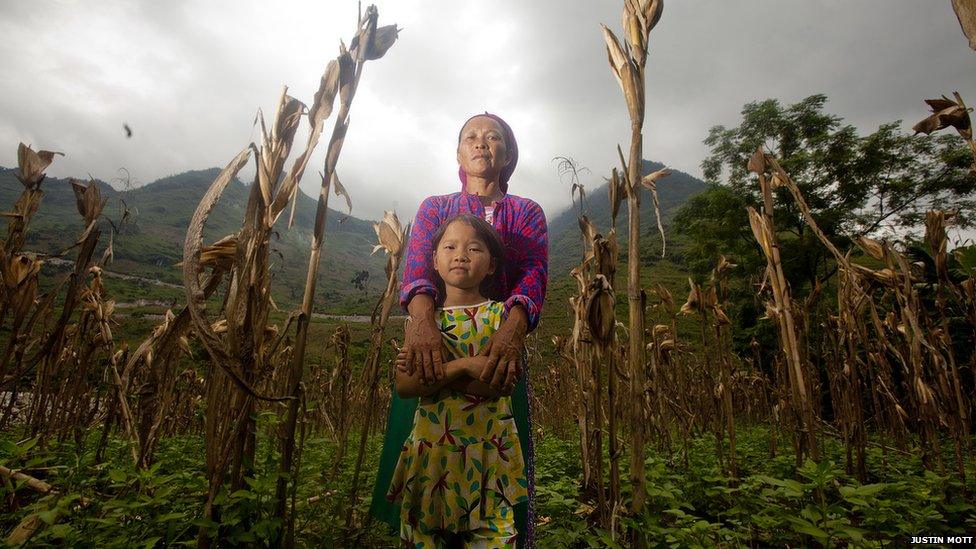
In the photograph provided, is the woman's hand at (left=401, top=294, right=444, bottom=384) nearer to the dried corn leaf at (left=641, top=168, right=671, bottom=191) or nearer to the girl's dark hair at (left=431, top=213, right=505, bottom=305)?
the girl's dark hair at (left=431, top=213, right=505, bottom=305)

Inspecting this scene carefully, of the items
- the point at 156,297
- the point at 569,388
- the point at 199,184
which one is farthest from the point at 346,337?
the point at 199,184

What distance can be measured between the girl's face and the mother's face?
423 millimetres

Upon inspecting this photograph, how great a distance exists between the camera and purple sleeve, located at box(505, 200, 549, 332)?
1667mm

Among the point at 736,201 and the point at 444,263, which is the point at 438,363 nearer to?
the point at 444,263

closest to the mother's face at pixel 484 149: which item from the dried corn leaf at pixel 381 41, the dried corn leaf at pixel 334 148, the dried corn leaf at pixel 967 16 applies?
the dried corn leaf at pixel 381 41

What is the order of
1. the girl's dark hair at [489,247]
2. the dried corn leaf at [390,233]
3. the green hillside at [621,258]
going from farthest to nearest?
1. the green hillside at [621,258]
2. the dried corn leaf at [390,233]
3. the girl's dark hair at [489,247]

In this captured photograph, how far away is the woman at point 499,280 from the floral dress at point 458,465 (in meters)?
0.14

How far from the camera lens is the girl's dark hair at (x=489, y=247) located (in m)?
1.65

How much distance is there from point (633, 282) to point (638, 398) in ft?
1.56

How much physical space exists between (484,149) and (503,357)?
41.6 inches

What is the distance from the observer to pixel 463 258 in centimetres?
159

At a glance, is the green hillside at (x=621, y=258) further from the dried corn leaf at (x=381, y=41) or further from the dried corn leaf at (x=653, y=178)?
the dried corn leaf at (x=381, y=41)

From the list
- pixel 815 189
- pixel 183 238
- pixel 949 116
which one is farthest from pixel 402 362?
pixel 183 238

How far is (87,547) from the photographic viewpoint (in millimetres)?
1475
